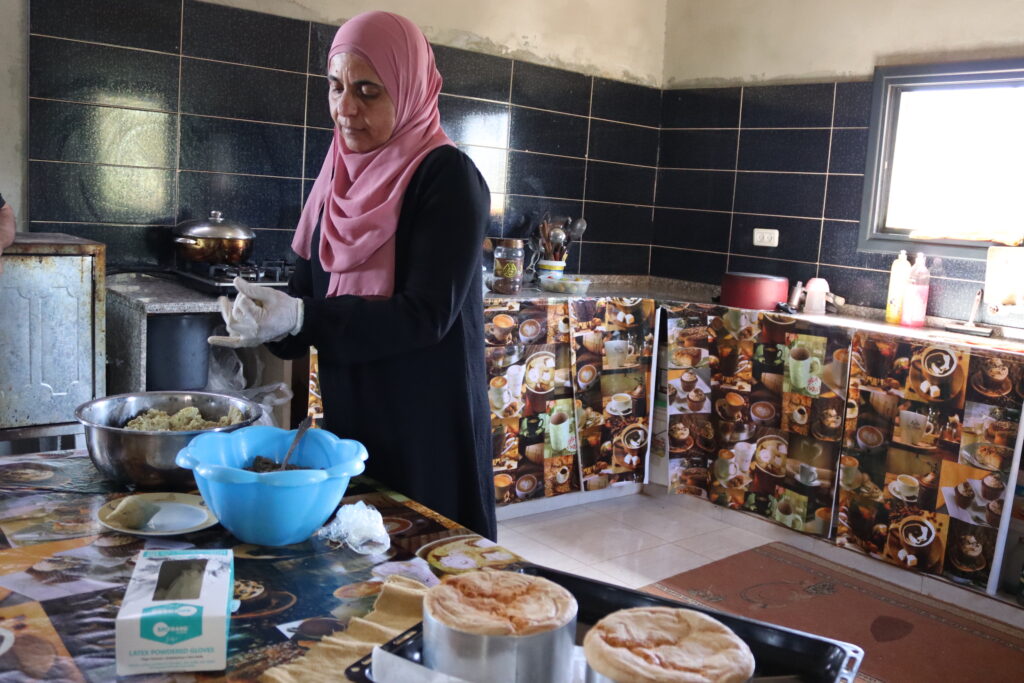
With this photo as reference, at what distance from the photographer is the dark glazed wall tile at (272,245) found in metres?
3.38

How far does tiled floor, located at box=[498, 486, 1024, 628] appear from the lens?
3.12 m

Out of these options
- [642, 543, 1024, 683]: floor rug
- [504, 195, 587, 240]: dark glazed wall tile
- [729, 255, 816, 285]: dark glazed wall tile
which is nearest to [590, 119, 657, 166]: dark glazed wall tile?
[504, 195, 587, 240]: dark glazed wall tile

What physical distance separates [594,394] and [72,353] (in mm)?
1922

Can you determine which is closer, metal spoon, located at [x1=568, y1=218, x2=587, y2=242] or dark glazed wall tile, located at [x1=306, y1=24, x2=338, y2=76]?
dark glazed wall tile, located at [x1=306, y1=24, x2=338, y2=76]

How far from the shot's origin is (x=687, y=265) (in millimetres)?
4371

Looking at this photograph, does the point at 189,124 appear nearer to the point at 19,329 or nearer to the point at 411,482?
the point at 19,329

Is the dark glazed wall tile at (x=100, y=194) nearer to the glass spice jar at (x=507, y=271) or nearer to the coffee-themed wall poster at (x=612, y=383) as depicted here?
the glass spice jar at (x=507, y=271)

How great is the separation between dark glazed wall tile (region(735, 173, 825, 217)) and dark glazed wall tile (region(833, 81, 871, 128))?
249 millimetres

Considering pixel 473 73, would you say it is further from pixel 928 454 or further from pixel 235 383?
pixel 928 454

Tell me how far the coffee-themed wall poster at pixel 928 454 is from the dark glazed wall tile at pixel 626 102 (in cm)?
170

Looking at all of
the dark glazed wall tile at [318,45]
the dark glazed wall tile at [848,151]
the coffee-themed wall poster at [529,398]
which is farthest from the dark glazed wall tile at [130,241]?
the dark glazed wall tile at [848,151]

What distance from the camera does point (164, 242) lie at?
10.4 feet

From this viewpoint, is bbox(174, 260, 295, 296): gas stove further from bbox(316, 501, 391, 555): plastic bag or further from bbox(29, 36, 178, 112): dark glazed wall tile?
bbox(316, 501, 391, 555): plastic bag

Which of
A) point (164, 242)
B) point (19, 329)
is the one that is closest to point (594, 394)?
point (164, 242)
